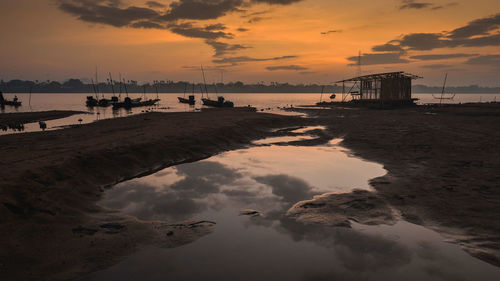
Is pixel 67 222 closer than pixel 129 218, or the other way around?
pixel 67 222

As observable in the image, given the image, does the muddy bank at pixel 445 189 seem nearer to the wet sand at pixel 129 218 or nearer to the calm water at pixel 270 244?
the wet sand at pixel 129 218

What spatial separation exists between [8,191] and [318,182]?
8.89 m

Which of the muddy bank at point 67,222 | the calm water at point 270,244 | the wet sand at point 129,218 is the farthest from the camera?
the wet sand at point 129,218

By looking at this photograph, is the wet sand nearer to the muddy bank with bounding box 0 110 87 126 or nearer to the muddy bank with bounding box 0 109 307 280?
the muddy bank with bounding box 0 109 307 280

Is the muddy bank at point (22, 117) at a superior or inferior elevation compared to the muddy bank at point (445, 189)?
superior

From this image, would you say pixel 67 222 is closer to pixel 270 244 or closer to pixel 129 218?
pixel 129 218

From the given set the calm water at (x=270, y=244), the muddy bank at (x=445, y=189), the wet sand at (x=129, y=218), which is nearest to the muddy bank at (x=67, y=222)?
the wet sand at (x=129, y=218)

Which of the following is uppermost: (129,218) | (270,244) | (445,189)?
(445,189)

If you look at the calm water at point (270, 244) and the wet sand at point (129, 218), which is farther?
the wet sand at point (129, 218)

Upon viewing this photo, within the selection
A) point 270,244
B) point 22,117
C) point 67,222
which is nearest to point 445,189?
point 270,244

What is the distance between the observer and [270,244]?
5754 millimetres

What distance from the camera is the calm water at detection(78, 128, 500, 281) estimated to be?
4.75 m

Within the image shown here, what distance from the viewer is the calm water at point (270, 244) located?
4.75 m

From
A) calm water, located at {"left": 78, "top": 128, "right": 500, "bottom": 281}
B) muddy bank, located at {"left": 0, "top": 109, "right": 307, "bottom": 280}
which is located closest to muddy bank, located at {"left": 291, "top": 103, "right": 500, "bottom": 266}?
calm water, located at {"left": 78, "top": 128, "right": 500, "bottom": 281}
